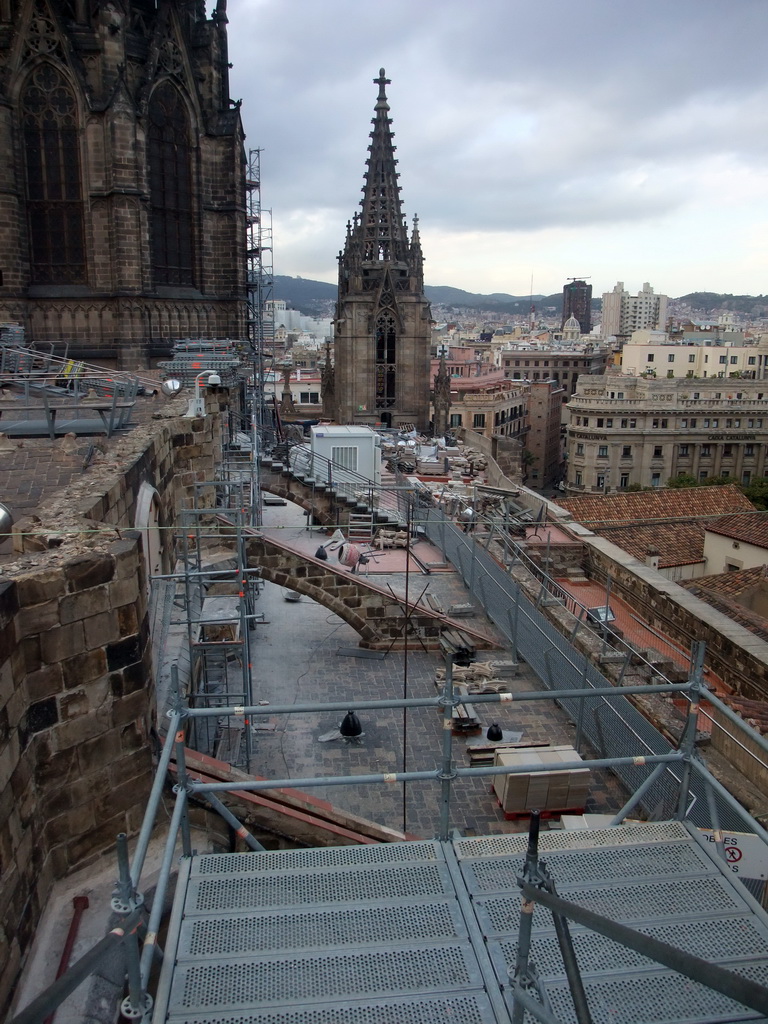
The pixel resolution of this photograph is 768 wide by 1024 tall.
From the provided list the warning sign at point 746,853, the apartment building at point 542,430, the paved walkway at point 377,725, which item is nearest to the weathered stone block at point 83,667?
the paved walkway at point 377,725

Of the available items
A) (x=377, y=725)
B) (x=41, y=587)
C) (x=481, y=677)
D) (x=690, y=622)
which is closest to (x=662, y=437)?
(x=690, y=622)

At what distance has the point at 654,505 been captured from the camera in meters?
30.9

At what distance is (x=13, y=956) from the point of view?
5.01m

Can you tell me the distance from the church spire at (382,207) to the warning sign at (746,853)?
62.9 m

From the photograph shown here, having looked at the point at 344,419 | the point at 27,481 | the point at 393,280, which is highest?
the point at 393,280

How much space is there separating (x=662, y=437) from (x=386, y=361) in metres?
24.5

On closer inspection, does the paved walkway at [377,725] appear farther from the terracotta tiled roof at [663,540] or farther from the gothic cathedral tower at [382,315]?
the gothic cathedral tower at [382,315]

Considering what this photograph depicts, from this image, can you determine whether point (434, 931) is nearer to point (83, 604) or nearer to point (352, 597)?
point (83, 604)

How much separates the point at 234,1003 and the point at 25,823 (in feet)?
8.14

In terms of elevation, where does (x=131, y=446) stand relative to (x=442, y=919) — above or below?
above

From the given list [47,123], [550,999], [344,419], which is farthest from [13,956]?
[344,419]

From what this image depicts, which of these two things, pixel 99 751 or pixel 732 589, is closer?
pixel 99 751

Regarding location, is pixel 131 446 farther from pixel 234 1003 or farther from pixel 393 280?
pixel 393 280

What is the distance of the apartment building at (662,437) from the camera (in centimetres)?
6938
